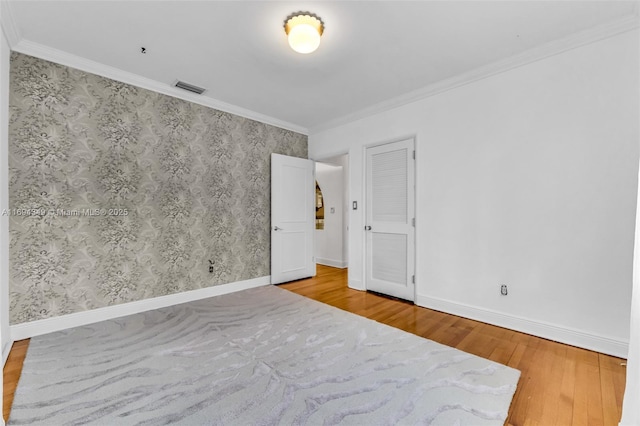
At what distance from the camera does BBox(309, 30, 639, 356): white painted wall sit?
2.22m

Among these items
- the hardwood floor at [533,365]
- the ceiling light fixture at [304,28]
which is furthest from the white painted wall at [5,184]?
the ceiling light fixture at [304,28]

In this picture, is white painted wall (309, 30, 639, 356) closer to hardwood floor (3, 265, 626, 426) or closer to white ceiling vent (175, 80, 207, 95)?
hardwood floor (3, 265, 626, 426)

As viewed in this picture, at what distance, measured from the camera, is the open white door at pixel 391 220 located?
354 centimetres

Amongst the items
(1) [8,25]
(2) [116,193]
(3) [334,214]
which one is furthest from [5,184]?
(3) [334,214]

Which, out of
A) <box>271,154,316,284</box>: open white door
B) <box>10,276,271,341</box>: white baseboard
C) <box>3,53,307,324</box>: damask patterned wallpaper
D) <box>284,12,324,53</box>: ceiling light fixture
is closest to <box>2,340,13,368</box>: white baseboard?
<box>10,276,271,341</box>: white baseboard

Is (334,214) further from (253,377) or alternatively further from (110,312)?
(253,377)

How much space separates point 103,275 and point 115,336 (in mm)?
717

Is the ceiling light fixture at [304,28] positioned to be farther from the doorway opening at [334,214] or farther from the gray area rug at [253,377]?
the doorway opening at [334,214]

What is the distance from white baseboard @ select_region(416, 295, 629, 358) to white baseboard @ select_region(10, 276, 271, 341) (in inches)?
105

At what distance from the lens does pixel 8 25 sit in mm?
2178

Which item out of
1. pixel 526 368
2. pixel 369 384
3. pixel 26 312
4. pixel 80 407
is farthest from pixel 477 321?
pixel 26 312

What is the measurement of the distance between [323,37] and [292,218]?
2715 millimetres

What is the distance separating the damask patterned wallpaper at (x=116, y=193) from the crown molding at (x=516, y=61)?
6.83 feet

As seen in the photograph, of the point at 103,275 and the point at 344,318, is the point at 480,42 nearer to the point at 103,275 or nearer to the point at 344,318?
the point at 344,318
